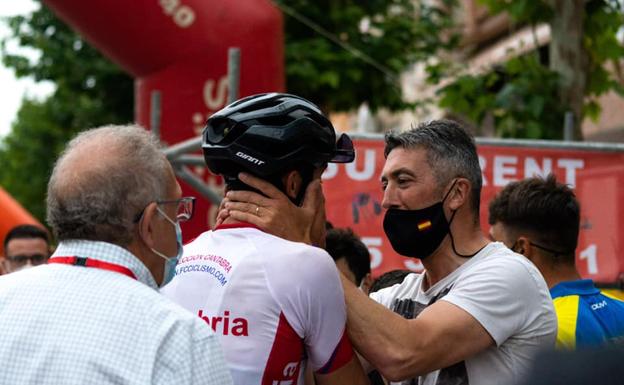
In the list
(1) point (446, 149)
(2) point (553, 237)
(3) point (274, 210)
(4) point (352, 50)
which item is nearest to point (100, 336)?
(3) point (274, 210)

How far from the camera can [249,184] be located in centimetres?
284

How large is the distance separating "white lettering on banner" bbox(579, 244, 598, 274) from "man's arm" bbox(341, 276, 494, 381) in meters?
2.96

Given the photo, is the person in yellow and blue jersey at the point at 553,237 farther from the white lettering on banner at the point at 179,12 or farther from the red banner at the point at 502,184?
the white lettering on banner at the point at 179,12

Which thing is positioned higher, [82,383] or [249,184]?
[249,184]

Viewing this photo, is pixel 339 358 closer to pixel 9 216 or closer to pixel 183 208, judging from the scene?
pixel 183 208

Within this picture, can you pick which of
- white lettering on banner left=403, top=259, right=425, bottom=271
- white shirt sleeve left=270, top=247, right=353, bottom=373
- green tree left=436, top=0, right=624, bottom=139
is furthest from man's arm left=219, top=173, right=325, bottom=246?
green tree left=436, top=0, right=624, bottom=139

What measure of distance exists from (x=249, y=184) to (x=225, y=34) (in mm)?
5782

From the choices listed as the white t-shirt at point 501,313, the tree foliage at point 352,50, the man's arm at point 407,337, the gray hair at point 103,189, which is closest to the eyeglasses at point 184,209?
the gray hair at point 103,189

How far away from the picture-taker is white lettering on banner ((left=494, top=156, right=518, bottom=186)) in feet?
19.3

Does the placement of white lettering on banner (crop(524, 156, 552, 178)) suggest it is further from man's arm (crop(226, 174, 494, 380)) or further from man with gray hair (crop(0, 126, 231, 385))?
man with gray hair (crop(0, 126, 231, 385))

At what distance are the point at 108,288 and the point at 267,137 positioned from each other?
701mm

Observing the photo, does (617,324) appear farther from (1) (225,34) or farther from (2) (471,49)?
(2) (471,49)

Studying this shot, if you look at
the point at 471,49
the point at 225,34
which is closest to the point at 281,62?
the point at 225,34

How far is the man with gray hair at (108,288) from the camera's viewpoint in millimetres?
2207
